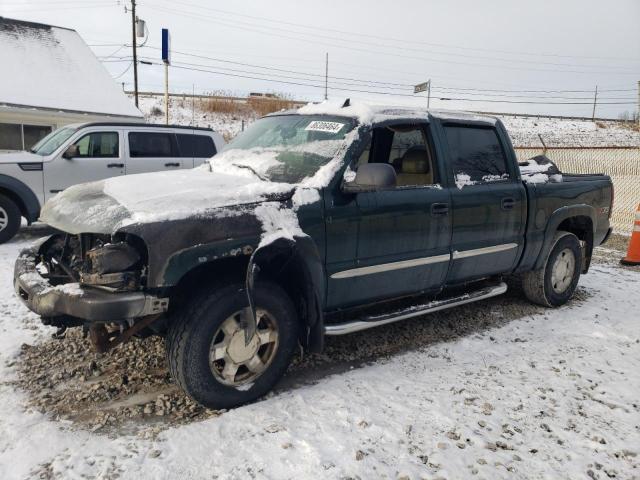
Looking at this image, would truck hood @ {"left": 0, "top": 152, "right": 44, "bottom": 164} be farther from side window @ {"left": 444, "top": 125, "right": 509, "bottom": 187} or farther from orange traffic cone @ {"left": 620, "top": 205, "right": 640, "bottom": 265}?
orange traffic cone @ {"left": 620, "top": 205, "right": 640, "bottom": 265}

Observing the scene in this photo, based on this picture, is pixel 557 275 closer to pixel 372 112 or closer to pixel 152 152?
pixel 372 112

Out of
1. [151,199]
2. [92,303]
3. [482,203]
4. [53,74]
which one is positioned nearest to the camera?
[92,303]

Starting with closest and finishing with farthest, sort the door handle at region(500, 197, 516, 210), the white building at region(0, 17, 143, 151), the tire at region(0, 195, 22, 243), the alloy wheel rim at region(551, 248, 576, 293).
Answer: the door handle at region(500, 197, 516, 210) → the alloy wheel rim at region(551, 248, 576, 293) → the tire at region(0, 195, 22, 243) → the white building at region(0, 17, 143, 151)

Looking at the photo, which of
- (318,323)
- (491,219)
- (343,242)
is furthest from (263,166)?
(491,219)

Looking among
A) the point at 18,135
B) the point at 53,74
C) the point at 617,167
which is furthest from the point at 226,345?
the point at 53,74

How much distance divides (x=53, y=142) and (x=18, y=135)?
9490 millimetres

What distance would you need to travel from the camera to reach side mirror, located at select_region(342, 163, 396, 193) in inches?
134

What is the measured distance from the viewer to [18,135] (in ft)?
54.3

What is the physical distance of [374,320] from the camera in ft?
12.2

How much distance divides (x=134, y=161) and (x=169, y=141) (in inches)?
32.1

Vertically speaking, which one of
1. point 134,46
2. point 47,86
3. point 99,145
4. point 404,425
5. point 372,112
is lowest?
point 404,425

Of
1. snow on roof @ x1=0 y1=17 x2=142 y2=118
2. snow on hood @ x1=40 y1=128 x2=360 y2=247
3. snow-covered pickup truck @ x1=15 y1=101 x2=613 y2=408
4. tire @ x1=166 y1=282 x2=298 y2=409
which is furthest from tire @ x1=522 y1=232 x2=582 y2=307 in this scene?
snow on roof @ x1=0 y1=17 x2=142 y2=118

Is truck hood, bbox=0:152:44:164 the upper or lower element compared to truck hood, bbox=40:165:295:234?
upper

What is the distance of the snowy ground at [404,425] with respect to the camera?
2.62 metres
